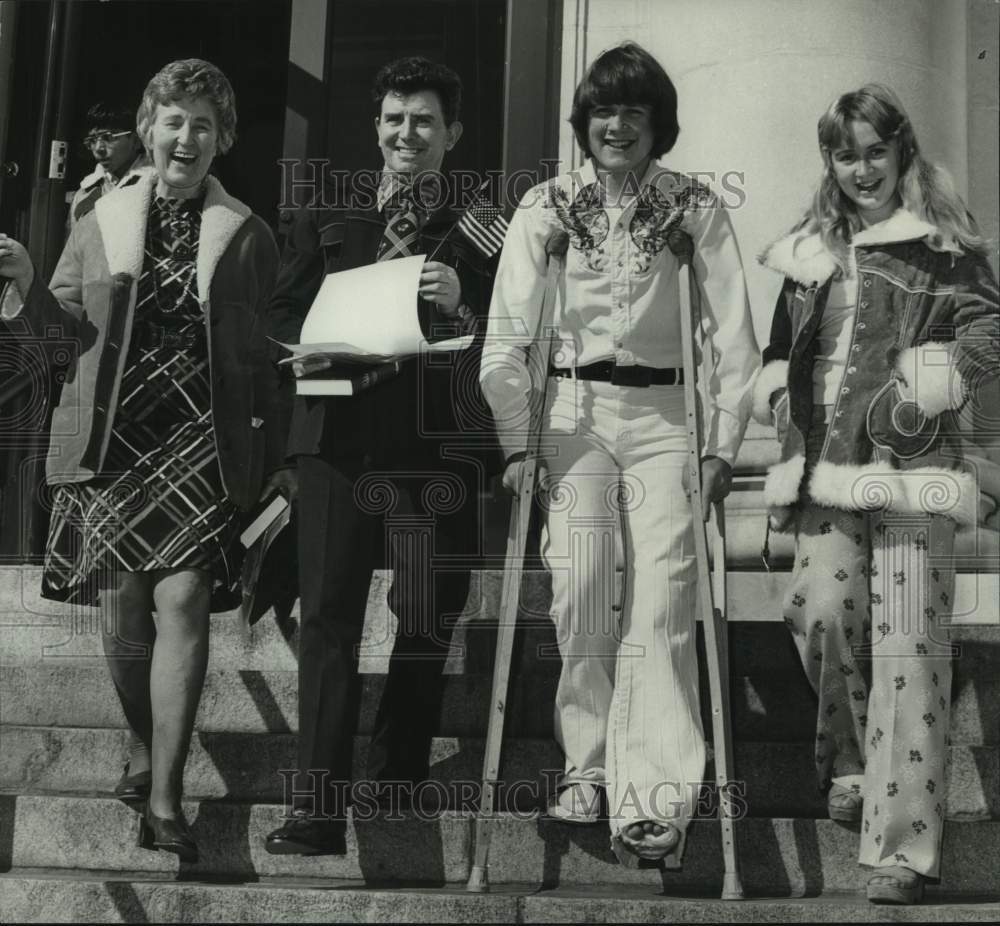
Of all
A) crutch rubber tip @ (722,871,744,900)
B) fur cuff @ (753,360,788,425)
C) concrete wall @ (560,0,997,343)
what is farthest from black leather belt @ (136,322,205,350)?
concrete wall @ (560,0,997,343)

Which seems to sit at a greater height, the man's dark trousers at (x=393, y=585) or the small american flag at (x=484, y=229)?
the small american flag at (x=484, y=229)

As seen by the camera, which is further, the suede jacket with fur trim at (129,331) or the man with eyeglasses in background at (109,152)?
the man with eyeglasses in background at (109,152)

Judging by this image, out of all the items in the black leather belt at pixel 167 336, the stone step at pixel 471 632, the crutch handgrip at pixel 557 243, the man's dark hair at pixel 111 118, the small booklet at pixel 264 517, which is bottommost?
the stone step at pixel 471 632

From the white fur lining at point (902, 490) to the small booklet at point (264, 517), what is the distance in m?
1.66

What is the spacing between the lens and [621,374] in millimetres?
5461

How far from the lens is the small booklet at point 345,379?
5.57 m

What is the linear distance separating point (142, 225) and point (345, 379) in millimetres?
826

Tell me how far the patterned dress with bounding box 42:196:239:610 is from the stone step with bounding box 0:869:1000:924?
930mm

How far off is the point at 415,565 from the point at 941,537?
5.07 ft

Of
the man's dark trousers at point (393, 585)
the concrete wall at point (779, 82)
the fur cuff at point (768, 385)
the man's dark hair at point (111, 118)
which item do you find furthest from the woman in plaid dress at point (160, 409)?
the concrete wall at point (779, 82)

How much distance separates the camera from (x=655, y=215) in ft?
18.4

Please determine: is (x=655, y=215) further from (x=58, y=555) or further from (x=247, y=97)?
(x=247, y=97)

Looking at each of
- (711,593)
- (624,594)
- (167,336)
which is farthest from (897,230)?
(167,336)

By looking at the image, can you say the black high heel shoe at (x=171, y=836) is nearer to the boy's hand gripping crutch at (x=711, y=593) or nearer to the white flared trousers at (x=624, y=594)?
the white flared trousers at (x=624, y=594)
